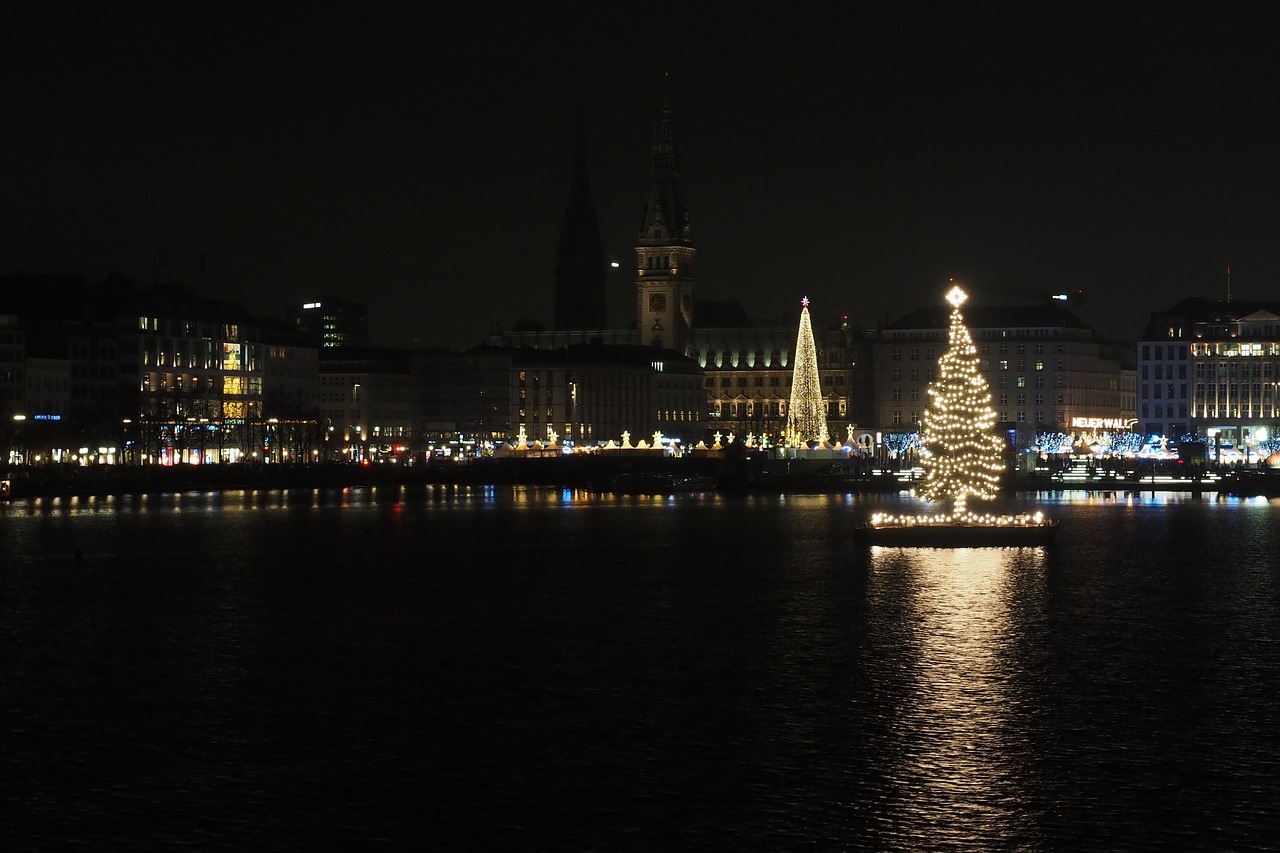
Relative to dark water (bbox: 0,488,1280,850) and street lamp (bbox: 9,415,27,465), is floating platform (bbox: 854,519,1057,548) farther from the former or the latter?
street lamp (bbox: 9,415,27,465)

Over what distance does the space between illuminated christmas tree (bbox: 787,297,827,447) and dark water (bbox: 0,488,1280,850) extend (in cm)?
7054

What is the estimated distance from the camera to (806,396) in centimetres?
15388

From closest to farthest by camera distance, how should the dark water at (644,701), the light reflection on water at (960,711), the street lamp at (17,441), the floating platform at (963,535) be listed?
the dark water at (644,701), the light reflection on water at (960,711), the floating platform at (963,535), the street lamp at (17,441)

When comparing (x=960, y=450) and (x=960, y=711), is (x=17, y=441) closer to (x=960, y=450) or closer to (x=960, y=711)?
(x=960, y=450)

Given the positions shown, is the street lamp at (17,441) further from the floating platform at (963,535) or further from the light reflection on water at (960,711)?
the light reflection on water at (960,711)

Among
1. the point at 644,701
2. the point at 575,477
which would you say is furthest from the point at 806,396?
the point at 644,701

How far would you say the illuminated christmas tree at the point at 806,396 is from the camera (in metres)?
147

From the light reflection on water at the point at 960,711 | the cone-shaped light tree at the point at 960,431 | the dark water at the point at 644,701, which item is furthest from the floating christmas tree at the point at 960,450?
the light reflection on water at the point at 960,711

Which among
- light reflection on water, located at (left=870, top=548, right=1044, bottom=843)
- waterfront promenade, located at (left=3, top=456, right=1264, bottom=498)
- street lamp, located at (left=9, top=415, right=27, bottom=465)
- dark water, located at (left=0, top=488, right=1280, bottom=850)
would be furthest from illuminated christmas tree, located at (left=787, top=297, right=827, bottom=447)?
light reflection on water, located at (left=870, top=548, right=1044, bottom=843)

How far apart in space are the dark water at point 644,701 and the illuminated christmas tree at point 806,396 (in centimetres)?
7054

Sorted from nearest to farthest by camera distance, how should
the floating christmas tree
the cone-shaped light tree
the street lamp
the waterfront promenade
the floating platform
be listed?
the cone-shaped light tree, the floating christmas tree, the floating platform, the waterfront promenade, the street lamp

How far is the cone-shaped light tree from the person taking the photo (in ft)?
239

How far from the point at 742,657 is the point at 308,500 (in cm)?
8745

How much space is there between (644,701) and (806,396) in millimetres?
114624
